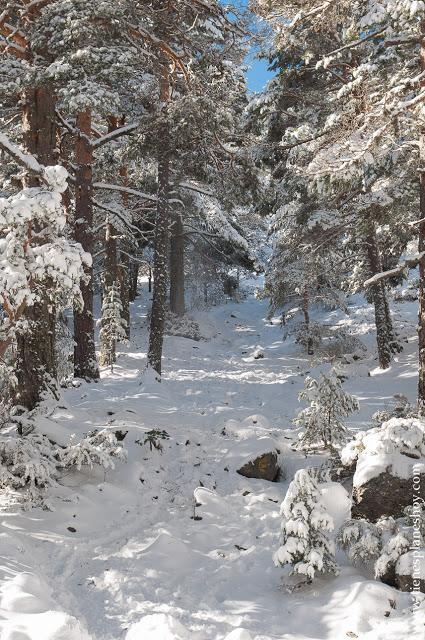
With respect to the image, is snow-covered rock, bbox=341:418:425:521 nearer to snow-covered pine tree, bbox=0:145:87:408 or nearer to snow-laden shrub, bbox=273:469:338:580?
snow-laden shrub, bbox=273:469:338:580

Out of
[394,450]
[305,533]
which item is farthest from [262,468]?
[305,533]

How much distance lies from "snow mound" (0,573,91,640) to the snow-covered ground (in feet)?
0.04

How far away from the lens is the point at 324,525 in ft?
16.8

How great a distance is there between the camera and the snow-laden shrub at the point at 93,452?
681 centimetres

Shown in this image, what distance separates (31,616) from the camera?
12.5ft

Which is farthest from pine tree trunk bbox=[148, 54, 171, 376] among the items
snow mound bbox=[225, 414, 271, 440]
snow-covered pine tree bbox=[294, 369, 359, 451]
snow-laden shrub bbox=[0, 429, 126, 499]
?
snow-laden shrub bbox=[0, 429, 126, 499]

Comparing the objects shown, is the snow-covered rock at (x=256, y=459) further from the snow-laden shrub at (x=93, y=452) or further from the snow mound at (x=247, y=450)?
the snow-laden shrub at (x=93, y=452)

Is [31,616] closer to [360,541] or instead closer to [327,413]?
[360,541]

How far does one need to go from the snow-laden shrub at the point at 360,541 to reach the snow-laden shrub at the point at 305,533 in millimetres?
228

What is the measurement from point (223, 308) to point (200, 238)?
267 inches

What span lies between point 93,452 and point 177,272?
18328mm

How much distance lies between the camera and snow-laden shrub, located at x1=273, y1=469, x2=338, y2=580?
502 centimetres

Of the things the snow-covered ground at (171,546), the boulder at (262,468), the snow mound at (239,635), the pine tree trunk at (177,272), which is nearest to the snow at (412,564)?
the snow-covered ground at (171,546)

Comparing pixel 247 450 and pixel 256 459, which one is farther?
pixel 247 450
